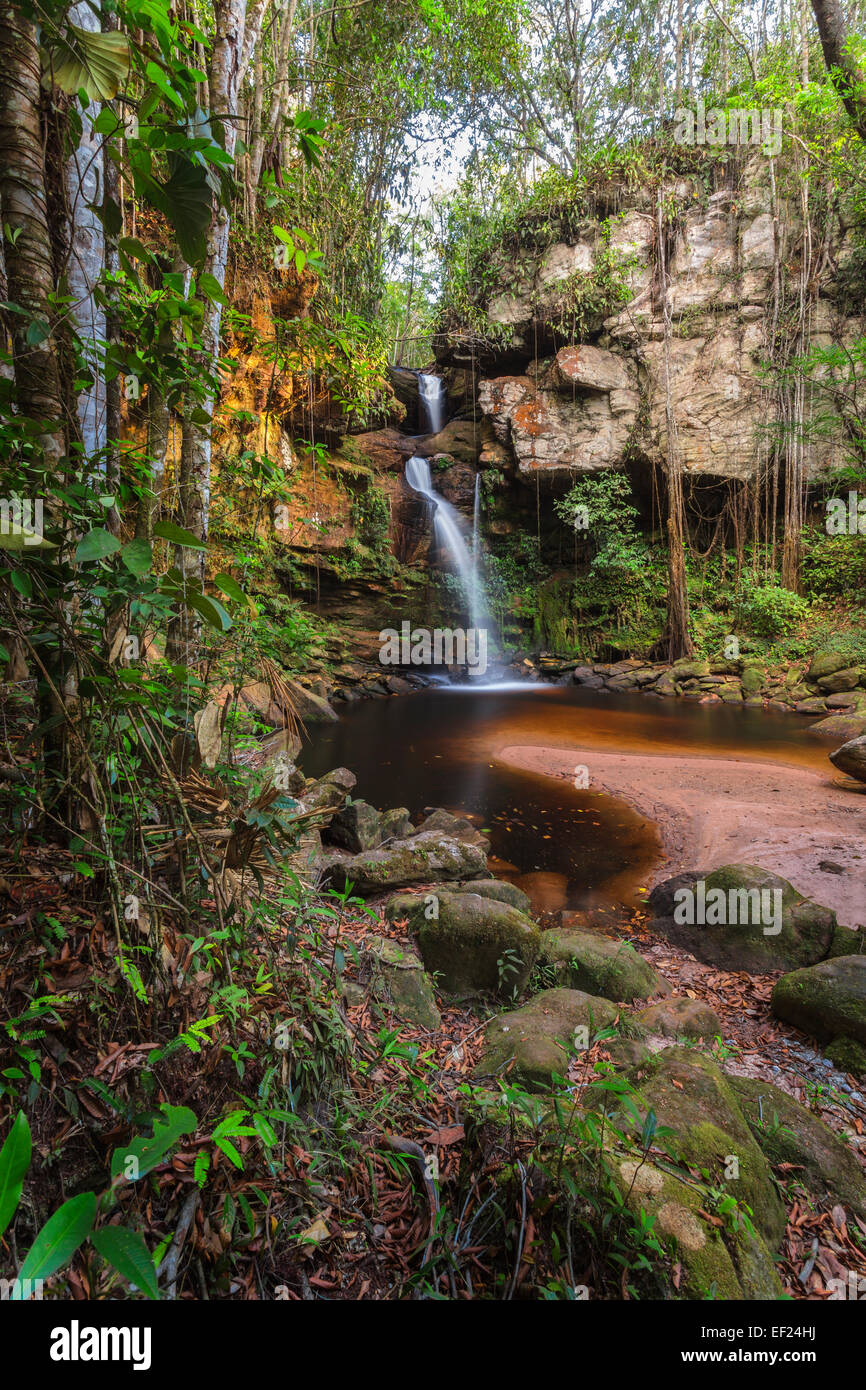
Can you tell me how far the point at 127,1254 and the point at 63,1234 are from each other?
0.08 metres

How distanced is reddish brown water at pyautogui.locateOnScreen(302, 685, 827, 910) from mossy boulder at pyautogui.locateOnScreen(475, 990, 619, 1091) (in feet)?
5.97

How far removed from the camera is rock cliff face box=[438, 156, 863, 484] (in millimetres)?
13805

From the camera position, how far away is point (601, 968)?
3.14 meters

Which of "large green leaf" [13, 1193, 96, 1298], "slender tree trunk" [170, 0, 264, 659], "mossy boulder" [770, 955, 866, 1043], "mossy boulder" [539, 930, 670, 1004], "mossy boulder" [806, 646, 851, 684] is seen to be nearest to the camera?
"large green leaf" [13, 1193, 96, 1298]

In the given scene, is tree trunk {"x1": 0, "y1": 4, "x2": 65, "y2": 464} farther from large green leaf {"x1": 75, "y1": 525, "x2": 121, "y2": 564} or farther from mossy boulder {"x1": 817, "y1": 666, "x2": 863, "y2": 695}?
mossy boulder {"x1": 817, "y1": 666, "x2": 863, "y2": 695}

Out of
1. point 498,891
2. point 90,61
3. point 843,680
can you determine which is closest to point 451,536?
point 843,680

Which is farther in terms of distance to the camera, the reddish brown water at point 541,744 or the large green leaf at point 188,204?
the reddish brown water at point 541,744

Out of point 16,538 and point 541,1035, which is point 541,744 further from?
point 16,538

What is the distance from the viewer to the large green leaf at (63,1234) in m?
0.61

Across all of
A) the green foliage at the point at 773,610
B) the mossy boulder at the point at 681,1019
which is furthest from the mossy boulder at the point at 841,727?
the mossy boulder at the point at 681,1019

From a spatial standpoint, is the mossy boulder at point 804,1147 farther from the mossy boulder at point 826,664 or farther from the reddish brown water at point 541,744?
the mossy boulder at point 826,664

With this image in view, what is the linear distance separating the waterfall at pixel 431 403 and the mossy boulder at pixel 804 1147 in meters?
18.4

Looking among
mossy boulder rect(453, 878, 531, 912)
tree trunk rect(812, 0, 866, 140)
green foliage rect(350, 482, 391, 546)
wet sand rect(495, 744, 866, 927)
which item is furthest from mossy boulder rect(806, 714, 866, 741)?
green foliage rect(350, 482, 391, 546)

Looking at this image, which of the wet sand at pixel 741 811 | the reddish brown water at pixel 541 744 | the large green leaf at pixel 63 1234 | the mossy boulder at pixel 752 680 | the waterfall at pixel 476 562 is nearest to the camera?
the large green leaf at pixel 63 1234
